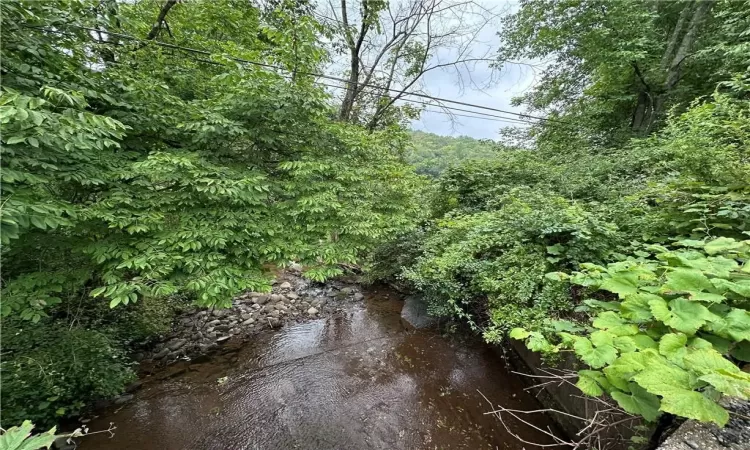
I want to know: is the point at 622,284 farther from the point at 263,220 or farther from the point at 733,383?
the point at 263,220

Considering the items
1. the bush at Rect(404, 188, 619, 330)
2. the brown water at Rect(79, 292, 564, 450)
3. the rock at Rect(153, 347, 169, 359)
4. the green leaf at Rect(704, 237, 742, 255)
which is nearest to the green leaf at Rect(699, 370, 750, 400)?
the green leaf at Rect(704, 237, 742, 255)

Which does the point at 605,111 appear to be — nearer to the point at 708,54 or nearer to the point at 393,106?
the point at 708,54

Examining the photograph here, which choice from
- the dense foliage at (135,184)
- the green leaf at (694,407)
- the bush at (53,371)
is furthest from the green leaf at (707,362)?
the bush at (53,371)

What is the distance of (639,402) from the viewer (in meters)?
1.35

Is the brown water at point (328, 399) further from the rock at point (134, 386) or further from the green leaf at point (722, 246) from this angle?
the green leaf at point (722, 246)

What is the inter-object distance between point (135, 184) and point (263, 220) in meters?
1.24

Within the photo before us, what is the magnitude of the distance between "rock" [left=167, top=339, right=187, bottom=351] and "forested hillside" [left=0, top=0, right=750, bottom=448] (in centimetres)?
32

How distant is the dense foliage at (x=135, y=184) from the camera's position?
7.32 ft

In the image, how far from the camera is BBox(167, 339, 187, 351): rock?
187 inches

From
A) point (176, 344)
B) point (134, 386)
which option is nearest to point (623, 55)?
point (176, 344)

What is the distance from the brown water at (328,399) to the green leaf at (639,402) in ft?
8.27

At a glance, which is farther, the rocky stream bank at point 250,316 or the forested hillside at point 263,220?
the rocky stream bank at point 250,316

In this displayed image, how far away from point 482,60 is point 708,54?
4.73m

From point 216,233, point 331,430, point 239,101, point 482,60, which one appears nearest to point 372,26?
point 482,60
